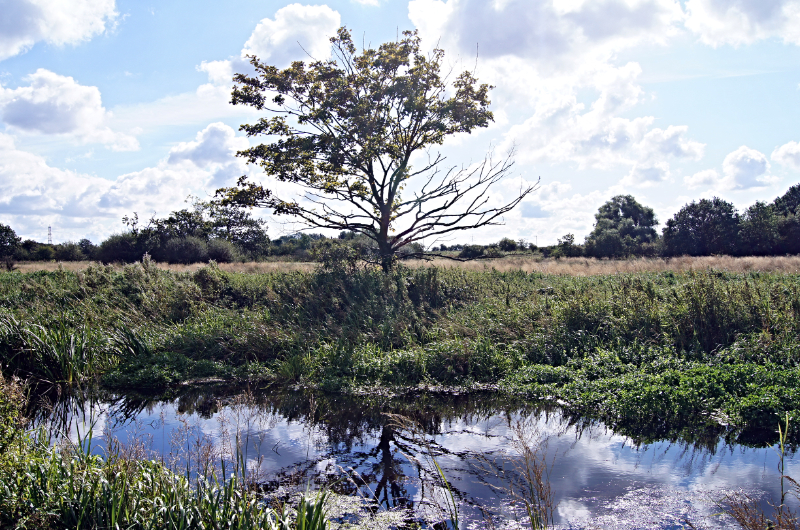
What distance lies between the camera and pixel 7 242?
4747cm

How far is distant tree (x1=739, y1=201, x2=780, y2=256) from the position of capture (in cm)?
4406

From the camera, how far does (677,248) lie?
1890 inches

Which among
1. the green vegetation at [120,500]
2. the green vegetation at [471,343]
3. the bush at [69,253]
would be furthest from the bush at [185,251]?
the green vegetation at [120,500]

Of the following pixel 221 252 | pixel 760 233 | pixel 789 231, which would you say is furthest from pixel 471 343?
pixel 789 231

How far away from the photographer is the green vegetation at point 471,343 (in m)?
8.66

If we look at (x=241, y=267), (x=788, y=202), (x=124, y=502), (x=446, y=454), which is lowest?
(x=446, y=454)

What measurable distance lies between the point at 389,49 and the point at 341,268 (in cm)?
774

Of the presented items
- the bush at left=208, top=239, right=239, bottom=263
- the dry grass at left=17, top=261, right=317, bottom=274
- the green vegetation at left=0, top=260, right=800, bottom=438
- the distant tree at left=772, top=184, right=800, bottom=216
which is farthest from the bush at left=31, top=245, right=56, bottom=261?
the distant tree at left=772, top=184, right=800, bottom=216

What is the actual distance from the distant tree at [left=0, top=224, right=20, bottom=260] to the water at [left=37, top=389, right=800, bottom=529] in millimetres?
46896

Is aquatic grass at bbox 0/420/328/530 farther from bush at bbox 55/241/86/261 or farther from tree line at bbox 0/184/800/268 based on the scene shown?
bush at bbox 55/241/86/261

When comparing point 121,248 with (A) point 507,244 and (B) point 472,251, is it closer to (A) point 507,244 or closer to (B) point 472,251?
(B) point 472,251

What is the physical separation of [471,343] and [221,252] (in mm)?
32963

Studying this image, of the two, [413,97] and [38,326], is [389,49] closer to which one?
[413,97]

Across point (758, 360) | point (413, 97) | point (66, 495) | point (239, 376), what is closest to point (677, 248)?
point (413, 97)
